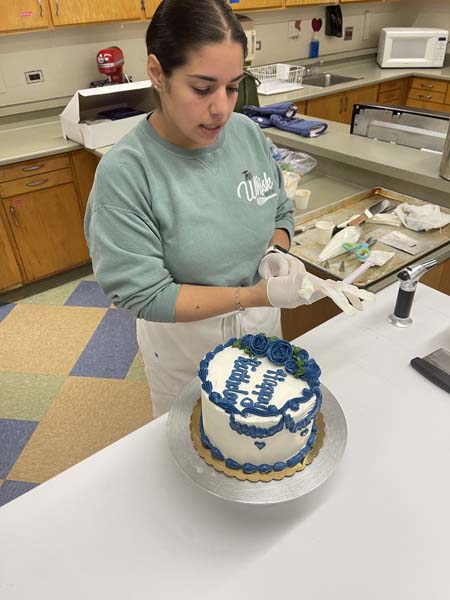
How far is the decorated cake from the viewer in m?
0.68

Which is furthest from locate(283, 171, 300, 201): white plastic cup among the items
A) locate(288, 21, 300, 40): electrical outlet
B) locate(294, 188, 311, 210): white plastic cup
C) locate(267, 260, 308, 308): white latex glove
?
locate(288, 21, 300, 40): electrical outlet

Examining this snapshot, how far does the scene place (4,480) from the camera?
1.71 m

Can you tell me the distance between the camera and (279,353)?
0.79 meters

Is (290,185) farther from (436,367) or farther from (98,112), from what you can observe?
(98,112)

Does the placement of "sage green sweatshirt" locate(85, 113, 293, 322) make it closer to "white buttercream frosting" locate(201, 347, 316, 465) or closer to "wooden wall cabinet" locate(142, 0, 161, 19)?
"white buttercream frosting" locate(201, 347, 316, 465)

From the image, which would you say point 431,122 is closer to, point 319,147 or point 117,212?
point 319,147

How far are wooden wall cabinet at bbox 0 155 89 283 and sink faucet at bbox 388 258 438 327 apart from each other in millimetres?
2166

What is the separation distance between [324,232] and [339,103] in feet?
8.89

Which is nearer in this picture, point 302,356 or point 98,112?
point 302,356

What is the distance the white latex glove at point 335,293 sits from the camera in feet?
2.96

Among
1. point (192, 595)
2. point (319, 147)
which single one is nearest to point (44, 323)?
point (319, 147)

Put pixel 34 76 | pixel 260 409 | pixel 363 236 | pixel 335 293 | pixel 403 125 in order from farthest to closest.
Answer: pixel 34 76, pixel 403 125, pixel 363 236, pixel 335 293, pixel 260 409

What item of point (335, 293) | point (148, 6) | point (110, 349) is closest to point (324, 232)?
point (335, 293)

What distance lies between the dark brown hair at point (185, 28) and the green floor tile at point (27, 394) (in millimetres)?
1687
